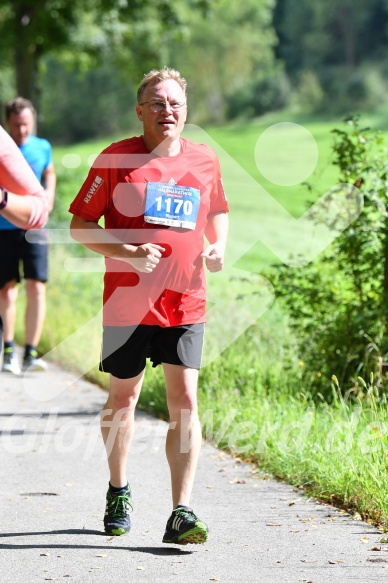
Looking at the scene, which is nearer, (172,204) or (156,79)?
(172,204)

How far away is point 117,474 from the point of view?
541cm

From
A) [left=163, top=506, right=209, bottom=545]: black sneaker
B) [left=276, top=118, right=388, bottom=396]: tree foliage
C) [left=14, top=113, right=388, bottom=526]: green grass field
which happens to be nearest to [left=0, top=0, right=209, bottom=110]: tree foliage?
[left=14, top=113, right=388, bottom=526]: green grass field

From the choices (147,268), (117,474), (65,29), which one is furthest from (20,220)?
(65,29)

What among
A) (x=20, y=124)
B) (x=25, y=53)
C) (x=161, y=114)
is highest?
(x=25, y=53)

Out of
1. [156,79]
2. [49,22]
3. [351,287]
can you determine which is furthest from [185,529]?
[49,22]

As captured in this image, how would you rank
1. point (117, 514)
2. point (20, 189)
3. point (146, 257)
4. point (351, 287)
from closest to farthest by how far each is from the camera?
point (20, 189), point (146, 257), point (117, 514), point (351, 287)

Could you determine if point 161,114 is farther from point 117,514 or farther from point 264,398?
point 264,398

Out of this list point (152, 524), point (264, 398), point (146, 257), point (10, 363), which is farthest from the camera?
point (10, 363)

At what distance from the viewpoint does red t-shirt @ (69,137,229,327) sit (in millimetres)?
5141

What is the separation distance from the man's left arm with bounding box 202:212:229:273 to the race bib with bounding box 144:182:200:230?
0.16 m

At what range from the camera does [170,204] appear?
5094 mm

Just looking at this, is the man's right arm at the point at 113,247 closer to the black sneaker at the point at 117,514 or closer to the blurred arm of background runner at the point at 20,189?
the black sneaker at the point at 117,514

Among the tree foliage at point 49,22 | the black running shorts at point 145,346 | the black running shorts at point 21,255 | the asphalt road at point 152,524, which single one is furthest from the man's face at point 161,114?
the tree foliage at point 49,22

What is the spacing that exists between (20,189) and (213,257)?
5.38 ft
